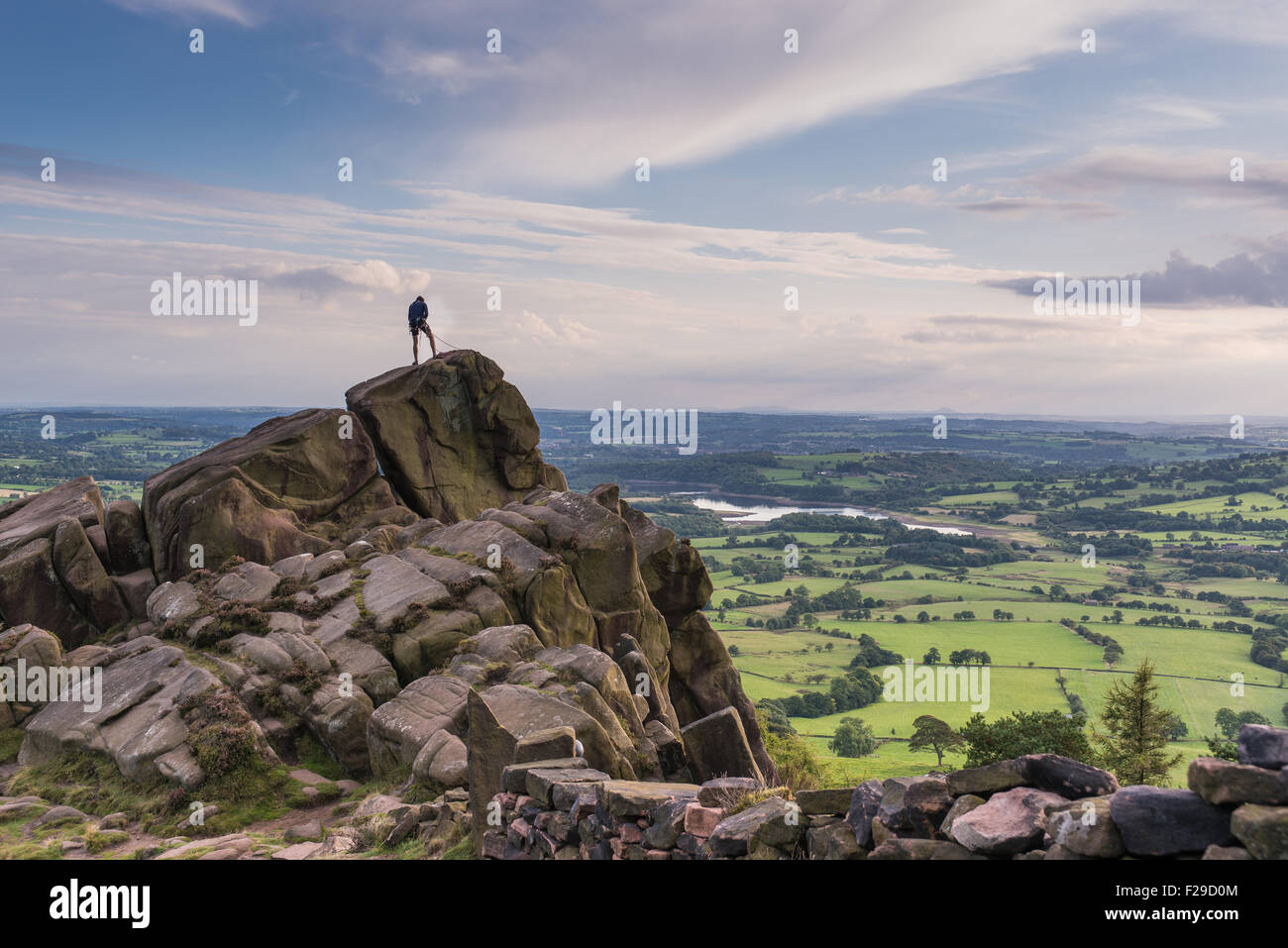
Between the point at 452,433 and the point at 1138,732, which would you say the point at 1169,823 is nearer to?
the point at 1138,732

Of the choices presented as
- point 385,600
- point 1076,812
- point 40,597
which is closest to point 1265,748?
point 1076,812

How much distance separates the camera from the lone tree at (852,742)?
117 metres

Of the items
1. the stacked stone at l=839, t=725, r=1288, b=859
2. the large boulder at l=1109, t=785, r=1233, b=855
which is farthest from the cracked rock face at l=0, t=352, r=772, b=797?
the large boulder at l=1109, t=785, r=1233, b=855

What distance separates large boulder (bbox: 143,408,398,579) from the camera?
40156 mm

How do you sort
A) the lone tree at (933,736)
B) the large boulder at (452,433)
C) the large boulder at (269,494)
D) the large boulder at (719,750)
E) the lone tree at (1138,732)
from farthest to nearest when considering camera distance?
the lone tree at (933,736) < the large boulder at (452,433) < the lone tree at (1138,732) < the large boulder at (269,494) < the large boulder at (719,750)

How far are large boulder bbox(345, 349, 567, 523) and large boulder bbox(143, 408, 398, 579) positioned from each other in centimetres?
205

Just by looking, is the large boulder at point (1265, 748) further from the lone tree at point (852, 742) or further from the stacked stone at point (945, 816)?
the lone tree at point (852, 742)

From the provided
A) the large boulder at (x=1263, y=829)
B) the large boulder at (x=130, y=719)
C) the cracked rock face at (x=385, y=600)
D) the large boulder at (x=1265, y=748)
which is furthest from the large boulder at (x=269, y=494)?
the large boulder at (x=1263, y=829)

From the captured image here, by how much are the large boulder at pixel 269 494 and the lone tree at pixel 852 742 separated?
90761 mm

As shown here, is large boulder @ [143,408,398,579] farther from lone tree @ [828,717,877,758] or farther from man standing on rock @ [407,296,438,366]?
A: lone tree @ [828,717,877,758]

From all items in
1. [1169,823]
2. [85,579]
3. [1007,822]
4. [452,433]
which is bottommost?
[85,579]

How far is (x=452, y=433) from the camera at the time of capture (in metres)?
53.1

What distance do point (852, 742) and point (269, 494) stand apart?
9867 centimetres
